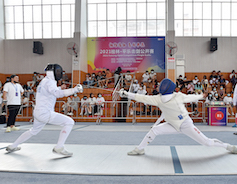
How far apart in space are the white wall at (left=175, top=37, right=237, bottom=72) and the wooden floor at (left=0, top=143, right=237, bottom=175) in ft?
47.4

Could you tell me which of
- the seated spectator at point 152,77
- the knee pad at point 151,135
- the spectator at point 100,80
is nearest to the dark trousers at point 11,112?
the knee pad at point 151,135

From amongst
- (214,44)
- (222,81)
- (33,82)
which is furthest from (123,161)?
(214,44)

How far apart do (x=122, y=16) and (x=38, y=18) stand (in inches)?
269

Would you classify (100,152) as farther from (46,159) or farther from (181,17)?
(181,17)

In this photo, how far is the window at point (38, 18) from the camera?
62.6 feet

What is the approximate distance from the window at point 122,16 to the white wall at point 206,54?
9.74ft

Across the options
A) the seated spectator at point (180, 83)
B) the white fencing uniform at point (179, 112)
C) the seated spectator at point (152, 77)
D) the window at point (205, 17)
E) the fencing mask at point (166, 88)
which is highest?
the window at point (205, 17)

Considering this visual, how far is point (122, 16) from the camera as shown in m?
19.1

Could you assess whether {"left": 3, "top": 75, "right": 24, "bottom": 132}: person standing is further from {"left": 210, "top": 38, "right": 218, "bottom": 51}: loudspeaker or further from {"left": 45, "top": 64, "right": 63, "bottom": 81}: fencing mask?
{"left": 210, "top": 38, "right": 218, "bottom": 51}: loudspeaker

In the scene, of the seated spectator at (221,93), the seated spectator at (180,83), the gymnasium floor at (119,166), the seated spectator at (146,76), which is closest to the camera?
the gymnasium floor at (119,166)

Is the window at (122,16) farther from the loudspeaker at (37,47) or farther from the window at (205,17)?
the loudspeaker at (37,47)

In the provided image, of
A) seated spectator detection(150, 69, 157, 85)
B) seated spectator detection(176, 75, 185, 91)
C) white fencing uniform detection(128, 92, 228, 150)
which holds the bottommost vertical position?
white fencing uniform detection(128, 92, 228, 150)

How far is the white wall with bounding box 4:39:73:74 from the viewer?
1866 cm

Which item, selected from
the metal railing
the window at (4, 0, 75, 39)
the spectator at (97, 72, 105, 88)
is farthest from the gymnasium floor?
the window at (4, 0, 75, 39)
